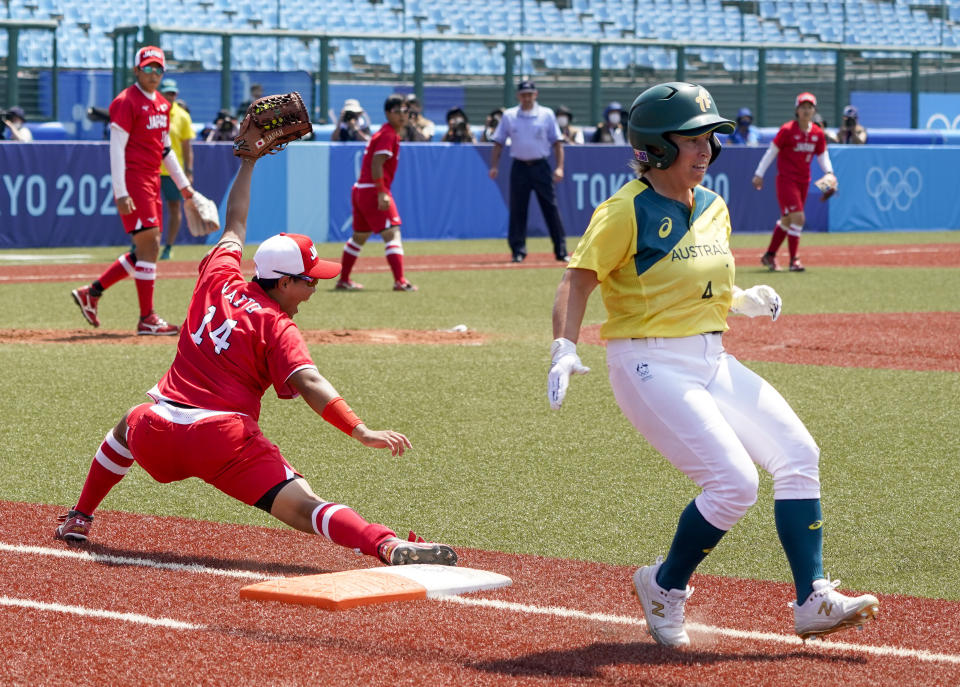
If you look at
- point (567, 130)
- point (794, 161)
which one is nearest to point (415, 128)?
point (567, 130)

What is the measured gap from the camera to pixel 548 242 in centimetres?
2484

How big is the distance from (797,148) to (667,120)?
47.9ft

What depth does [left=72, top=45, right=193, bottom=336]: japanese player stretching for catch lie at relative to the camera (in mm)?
11836

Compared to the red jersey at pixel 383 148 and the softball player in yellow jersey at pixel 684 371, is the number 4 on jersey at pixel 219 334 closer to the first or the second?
the softball player in yellow jersey at pixel 684 371

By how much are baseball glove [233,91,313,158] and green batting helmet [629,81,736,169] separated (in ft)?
7.65

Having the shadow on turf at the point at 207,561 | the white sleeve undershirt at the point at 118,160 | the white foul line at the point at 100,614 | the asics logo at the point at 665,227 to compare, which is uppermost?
the white sleeve undershirt at the point at 118,160

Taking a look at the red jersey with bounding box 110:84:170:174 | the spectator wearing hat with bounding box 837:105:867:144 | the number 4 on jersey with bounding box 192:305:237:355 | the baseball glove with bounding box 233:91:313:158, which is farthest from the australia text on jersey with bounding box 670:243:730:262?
the spectator wearing hat with bounding box 837:105:867:144

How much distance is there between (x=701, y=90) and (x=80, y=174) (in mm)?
17705

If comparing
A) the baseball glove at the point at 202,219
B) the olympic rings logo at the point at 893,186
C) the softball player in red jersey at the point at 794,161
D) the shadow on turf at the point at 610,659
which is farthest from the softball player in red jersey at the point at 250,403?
the olympic rings logo at the point at 893,186

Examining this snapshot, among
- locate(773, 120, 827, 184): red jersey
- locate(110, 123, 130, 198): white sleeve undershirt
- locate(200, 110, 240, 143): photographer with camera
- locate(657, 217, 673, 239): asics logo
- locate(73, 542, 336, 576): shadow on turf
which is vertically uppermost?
locate(200, 110, 240, 143): photographer with camera

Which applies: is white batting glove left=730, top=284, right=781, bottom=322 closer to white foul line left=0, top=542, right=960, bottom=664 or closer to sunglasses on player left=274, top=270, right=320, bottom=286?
white foul line left=0, top=542, right=960, bottom=664

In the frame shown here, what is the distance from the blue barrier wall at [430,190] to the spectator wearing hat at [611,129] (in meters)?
1.27

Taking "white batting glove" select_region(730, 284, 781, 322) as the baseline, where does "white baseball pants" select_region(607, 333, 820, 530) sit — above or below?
below

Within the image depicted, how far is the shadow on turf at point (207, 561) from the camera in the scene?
5.74 meters
